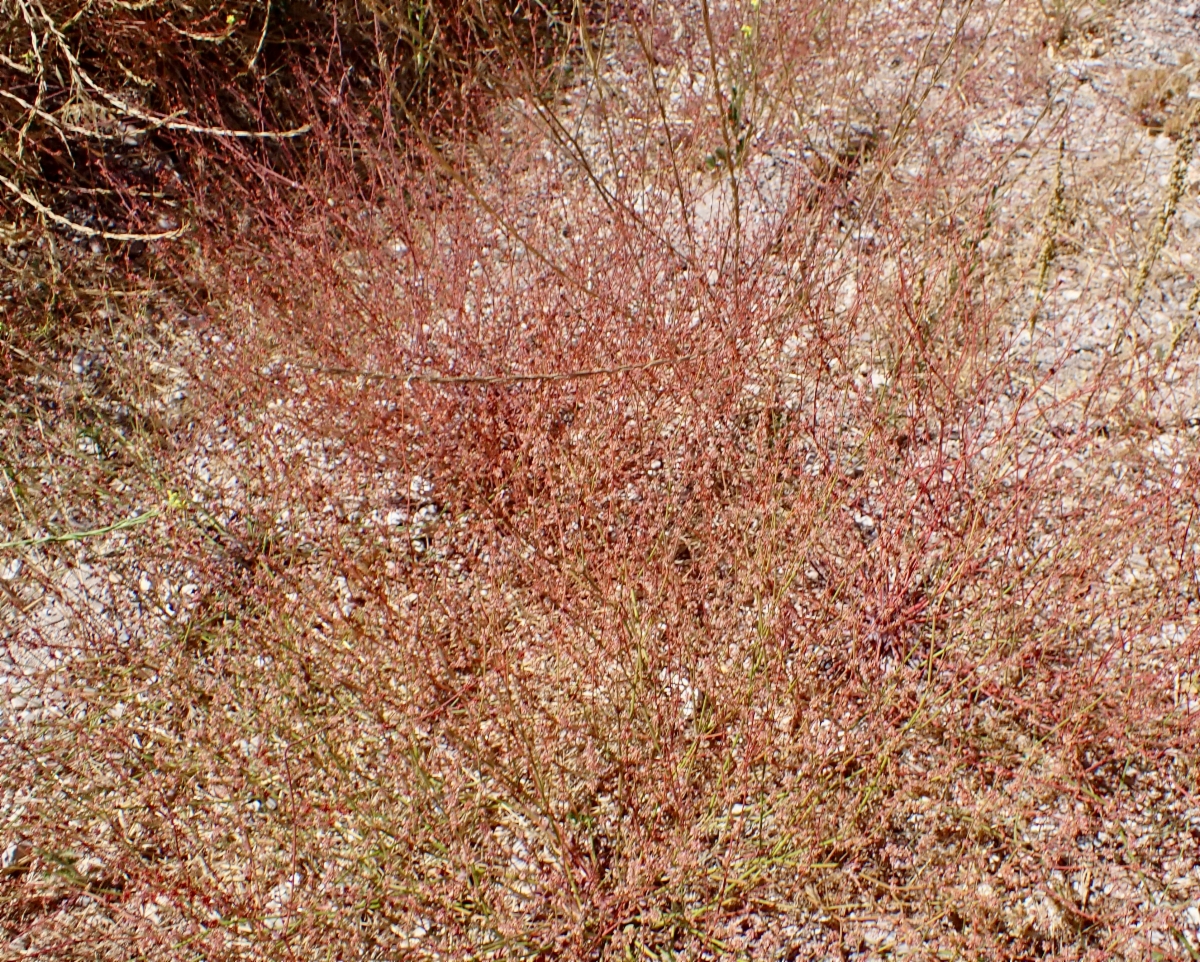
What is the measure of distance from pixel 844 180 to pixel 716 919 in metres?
2.64

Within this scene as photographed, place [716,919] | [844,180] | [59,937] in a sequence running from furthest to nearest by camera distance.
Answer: [844,180] < [59,937] < [716,919]

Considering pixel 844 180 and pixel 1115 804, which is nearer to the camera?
pixel 1115 804

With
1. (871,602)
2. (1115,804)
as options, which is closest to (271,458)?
(871,602)

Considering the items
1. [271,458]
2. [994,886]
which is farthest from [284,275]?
[994,886]

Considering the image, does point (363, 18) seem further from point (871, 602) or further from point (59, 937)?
point (59, 937)

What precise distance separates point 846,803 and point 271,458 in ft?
6.24

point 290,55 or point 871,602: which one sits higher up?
point 290,55

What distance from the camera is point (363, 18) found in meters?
4.01

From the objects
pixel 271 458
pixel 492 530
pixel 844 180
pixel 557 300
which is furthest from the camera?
pixel 844 180

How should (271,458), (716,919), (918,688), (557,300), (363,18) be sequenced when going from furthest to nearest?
(363,18)
(557,300)
(271,458)
(918,688)
(716,919)

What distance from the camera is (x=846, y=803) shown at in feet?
6.66

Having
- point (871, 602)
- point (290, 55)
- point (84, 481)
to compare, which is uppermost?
point (290, 55)

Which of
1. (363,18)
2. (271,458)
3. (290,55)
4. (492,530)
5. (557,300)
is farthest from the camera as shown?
(363,18)

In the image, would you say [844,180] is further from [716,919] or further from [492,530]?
[716,919]
